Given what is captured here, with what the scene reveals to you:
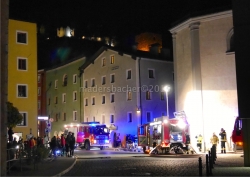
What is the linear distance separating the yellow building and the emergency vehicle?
18.6 feet

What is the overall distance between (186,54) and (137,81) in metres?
13.0

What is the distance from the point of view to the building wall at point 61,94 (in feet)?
194

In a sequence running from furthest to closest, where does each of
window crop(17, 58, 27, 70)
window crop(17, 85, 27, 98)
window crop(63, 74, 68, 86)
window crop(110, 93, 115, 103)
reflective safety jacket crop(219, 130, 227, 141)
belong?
window crop(63, 74, 68, 86), window crop(110, 93, 115, 103), window crop(17, 58, 27, 70), window crop(17, 85, 27, 98), reflective safety jacket crop(219, 130, 227, 141)

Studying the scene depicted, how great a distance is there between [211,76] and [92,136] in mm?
14969

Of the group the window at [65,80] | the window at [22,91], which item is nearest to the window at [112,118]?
the window at [65,80]

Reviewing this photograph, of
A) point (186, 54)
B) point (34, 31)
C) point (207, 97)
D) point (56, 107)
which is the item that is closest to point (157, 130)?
point (207, 97)

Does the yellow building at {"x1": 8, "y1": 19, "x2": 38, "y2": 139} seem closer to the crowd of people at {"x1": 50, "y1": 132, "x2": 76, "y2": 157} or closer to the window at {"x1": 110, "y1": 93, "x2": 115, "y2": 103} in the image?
the crowd of people at {"x1": 50, "y1": 132, "x2": 76, "y2": 157}

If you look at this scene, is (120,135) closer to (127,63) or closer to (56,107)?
(127,63)

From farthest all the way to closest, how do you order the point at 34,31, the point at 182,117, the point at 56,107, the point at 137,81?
the point at 56,107 < the point at 137,81 < the point at 34,31 < the point at 182,117

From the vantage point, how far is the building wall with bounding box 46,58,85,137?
59.2 metres

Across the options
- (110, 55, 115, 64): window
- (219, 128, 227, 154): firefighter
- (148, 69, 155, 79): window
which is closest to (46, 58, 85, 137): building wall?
(110, 55, 115, 64): window

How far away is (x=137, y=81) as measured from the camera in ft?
160

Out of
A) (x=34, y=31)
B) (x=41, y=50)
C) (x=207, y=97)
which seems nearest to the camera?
(x=207, y=97)

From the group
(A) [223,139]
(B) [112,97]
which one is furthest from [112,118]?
(A) [223,139]
